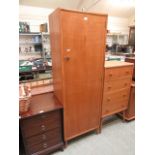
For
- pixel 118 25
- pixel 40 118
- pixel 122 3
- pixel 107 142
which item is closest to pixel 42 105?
pixel 40 118

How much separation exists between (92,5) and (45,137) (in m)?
4.95

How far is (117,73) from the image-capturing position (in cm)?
205

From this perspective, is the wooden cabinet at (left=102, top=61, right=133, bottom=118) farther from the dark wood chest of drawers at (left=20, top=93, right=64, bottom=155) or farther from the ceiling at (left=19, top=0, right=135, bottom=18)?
the ceiling at (left=19, top=0, right=135, bottom=18)

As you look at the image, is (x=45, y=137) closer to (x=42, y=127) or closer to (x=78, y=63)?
(x=42, y=127)

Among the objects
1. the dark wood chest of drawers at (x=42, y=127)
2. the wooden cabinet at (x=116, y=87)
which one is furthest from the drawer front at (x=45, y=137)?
the wooden cabinet at (x=116, y=87)

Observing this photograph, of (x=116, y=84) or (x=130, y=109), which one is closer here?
(x=116, y=84)

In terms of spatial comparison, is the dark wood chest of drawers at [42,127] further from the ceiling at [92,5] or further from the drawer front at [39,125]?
the ceiling at [92,5]

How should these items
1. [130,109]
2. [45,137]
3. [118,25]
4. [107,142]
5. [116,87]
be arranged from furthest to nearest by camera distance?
1. [118,25]
2. [130,109]
3. [116,87]
4. [107,142]
5. [45,137]

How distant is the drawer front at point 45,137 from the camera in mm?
1608

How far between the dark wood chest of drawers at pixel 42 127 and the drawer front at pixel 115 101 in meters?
0.75

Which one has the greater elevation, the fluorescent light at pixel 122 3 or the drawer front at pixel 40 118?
the fluorescent light at pixel 122 3

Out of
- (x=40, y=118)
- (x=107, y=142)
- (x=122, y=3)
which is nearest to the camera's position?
(x=40, y=118)
